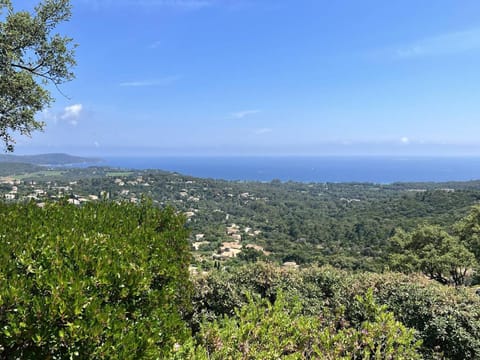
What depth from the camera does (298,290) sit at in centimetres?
664

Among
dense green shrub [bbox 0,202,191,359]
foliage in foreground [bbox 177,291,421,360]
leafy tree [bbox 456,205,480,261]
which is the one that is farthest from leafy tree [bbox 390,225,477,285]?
dense green shrub [bbox 0,202,191,359]

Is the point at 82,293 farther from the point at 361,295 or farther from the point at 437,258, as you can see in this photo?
the point at 437,258

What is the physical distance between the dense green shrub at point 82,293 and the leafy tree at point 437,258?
15242 mm

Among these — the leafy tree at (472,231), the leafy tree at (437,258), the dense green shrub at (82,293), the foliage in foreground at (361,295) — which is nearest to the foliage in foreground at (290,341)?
the dense green shrub at (82,293)

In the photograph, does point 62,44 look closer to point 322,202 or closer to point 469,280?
point 469,280

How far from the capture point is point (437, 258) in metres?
15.9

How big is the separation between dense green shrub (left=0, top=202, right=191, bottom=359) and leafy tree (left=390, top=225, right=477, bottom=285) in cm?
1524

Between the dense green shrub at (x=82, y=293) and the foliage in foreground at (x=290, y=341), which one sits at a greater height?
the dense green shrub at (x=82, y=293)

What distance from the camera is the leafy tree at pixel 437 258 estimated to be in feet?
51.5

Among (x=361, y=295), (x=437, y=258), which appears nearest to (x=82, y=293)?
(x=361, y=295)

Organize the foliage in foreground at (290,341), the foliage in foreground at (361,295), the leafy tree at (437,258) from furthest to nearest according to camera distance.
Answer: the leafy tree at (437,258), the foliage in foreground at (361,295), the foliage in foreground at (290,341)

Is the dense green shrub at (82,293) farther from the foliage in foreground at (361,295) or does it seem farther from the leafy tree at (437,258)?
the leafy tree at (437,258)

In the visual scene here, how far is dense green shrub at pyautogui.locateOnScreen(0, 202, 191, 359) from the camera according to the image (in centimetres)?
204

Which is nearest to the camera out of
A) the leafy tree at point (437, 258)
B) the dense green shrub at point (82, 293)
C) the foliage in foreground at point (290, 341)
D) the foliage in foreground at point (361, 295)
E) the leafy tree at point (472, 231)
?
the dense green shrub at point (82, 293)
